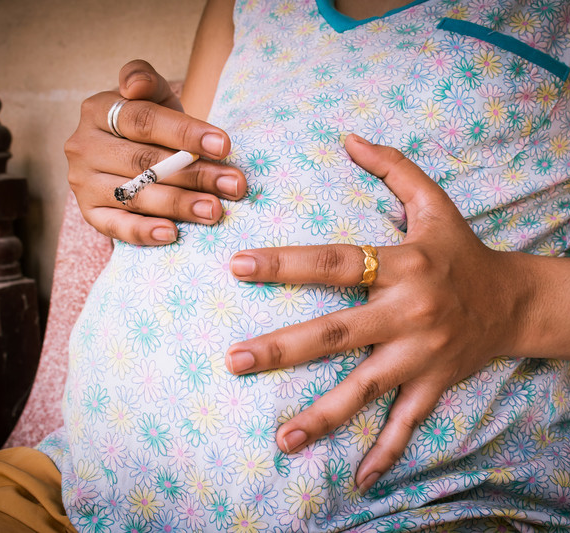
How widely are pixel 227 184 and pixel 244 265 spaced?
0.13 metres

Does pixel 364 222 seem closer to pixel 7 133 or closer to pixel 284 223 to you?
pixel 284 223

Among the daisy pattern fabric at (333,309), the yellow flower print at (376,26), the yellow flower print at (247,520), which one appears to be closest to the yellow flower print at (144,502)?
the daisy pattern fabric at (333,309)

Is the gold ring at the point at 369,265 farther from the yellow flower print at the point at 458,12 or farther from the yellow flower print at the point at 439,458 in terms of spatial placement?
the yellow flower print at the point at 458,12

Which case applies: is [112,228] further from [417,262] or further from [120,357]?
[417,262]

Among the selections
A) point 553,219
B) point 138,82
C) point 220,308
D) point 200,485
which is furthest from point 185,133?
point 553,219

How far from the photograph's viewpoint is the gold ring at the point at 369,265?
575mm

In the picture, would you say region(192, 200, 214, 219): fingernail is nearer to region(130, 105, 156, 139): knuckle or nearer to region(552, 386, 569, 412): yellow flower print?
region(130, 105, 156, 139): knuckle

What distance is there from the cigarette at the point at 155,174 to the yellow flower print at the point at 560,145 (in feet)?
1.73

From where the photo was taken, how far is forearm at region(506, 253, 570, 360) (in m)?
0.66

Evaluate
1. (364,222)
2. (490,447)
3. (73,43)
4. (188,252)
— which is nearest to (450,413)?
(490,447)

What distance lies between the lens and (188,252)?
644 millimetres

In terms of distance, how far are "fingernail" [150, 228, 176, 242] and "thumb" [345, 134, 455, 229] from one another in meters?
0.27

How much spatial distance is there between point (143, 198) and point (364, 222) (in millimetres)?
311

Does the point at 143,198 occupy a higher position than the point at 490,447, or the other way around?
the point at 143,198
